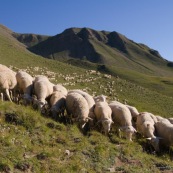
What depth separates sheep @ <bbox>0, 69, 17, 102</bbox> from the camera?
17.2 meters

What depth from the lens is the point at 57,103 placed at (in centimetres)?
1703

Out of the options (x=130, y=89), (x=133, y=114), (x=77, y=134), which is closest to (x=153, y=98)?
(x=130, y=89)

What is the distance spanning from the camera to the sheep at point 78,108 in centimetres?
1617

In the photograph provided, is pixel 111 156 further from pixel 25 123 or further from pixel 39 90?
pixel 39 90

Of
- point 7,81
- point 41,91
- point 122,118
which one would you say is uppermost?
point 7,81

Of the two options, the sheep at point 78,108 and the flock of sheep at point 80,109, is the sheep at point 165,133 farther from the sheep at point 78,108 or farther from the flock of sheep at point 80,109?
the sheep at point 78,108

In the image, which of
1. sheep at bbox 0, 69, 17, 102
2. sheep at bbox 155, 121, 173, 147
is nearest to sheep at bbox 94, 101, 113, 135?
sheep at bbox 155, 121, 173, 147

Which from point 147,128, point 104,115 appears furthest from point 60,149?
point 147,128

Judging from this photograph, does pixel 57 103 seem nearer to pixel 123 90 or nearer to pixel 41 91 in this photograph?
pixel 41 91

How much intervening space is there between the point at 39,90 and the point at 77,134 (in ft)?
11.5

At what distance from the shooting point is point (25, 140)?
12.9 meters

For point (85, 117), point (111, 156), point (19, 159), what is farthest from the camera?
point (85, 117)

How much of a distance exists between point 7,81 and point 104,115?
503cm

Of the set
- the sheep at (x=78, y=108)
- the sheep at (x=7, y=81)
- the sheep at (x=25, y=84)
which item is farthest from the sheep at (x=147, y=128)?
the sheep at (x=7, y=81)
